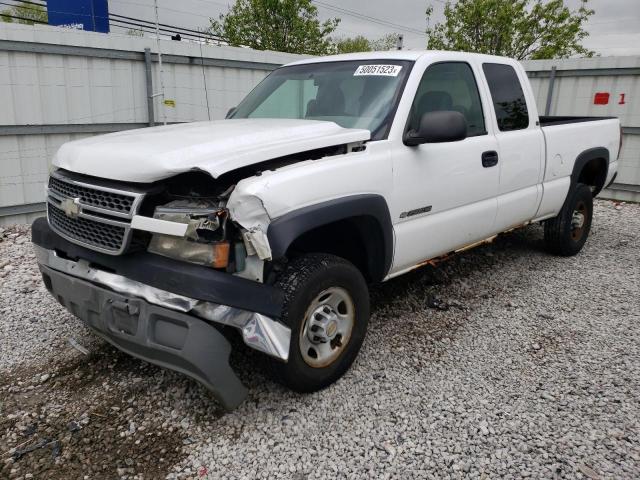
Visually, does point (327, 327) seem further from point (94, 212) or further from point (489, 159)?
point (489, 159)

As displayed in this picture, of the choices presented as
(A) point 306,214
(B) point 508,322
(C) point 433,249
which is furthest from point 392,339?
(A) point 306,214

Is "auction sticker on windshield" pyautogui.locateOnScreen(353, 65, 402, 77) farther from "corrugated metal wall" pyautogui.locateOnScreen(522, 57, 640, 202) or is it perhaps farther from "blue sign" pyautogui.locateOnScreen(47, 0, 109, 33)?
"blue sign" pyautogui.locateOnScreen(47, 0, 109, 33)

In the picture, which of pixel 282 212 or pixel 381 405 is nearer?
pixel 282 212

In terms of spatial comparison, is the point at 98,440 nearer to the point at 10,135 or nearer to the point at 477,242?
the point at 477,242

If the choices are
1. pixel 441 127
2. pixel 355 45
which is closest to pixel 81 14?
pixel 441 127

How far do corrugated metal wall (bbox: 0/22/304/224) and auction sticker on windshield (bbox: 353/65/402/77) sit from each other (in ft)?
12.6

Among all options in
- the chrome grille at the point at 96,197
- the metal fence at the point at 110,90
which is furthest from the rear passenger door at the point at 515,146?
the metal fence at the point at 110,90

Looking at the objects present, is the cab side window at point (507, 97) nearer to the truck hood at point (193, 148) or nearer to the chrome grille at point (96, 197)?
the truck hood at point (193, 148)

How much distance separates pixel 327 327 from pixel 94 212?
1.40m

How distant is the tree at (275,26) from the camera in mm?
21078

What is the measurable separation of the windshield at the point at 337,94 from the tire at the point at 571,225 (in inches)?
110

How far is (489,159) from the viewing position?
13.4ft

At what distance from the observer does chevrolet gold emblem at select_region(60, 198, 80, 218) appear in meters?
2.81

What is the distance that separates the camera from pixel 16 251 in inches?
224
